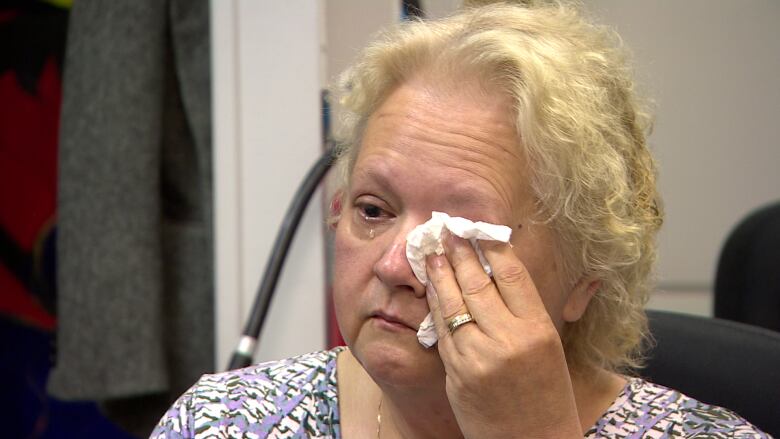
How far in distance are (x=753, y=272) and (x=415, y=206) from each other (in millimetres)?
1031

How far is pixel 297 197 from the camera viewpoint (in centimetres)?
176

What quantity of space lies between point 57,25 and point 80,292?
96 cm

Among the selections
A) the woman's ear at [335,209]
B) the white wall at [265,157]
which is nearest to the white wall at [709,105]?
the white wall at [265,157]

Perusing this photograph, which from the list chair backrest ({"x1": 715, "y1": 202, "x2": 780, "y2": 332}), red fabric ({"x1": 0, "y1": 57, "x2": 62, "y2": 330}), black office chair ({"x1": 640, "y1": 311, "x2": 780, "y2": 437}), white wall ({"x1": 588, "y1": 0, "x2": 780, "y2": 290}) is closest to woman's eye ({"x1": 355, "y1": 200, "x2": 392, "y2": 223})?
black office chair ({"x1": 640, "y1": 311, "x2": 780, "y2": 437})

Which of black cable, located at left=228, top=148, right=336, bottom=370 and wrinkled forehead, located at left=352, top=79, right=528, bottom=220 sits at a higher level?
wrinkled forehead, located at left=352, top=79, right=528, bottom=220

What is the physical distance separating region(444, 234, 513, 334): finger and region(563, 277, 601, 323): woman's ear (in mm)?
209

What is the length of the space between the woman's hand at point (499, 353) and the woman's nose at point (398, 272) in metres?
0.02

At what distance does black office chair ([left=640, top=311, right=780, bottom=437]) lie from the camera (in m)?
1.16

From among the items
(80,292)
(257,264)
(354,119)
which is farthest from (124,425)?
(354,119)

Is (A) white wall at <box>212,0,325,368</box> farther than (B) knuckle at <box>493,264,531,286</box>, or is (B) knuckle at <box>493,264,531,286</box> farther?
(A) white wall at <box>212,0,325,368</box>

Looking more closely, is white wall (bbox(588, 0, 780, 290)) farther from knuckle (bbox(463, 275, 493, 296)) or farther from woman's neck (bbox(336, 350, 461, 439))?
knuckle (bbox(463, 275, 493, 296))

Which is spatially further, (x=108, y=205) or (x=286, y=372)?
(x=108, y=205)

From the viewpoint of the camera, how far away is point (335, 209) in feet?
4.23

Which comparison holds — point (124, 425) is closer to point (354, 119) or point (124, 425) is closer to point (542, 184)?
point (354, 119)
